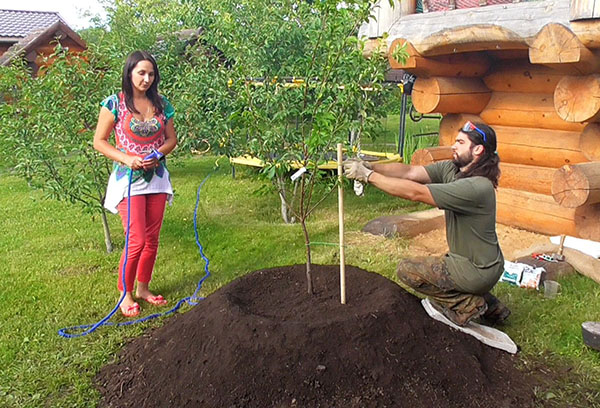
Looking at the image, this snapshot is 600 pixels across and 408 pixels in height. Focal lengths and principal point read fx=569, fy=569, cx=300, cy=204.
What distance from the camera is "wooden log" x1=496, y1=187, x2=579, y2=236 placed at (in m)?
5.84

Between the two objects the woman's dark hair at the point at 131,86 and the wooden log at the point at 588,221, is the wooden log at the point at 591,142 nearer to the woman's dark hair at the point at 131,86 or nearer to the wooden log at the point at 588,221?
the wooden log at the point at 588,221

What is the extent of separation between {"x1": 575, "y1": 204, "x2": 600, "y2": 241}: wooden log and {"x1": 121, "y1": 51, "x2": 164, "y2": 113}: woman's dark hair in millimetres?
4121

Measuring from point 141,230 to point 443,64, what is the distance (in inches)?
145

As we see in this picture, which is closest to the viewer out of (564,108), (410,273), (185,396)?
(185,396)

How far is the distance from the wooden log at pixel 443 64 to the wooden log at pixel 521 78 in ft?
0.53

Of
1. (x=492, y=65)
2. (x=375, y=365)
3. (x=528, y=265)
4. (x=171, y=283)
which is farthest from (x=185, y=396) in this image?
(x=492, y=65)

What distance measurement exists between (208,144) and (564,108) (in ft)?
11.4

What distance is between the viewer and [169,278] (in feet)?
16.8

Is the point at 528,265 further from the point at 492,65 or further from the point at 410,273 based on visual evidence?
the point at 492,65

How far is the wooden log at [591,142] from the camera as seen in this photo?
548 cm

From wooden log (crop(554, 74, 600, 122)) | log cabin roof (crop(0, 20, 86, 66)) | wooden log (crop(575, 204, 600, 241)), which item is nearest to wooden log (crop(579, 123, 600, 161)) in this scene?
wooden log (crop(554, 74, 600, 122))

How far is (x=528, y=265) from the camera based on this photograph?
4891 mm

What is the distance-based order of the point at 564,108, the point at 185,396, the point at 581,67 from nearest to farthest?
1. the point at 185,396
2. the point at 581,67
3. the point at 564,108

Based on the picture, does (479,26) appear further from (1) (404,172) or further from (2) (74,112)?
(2) (74,112)
